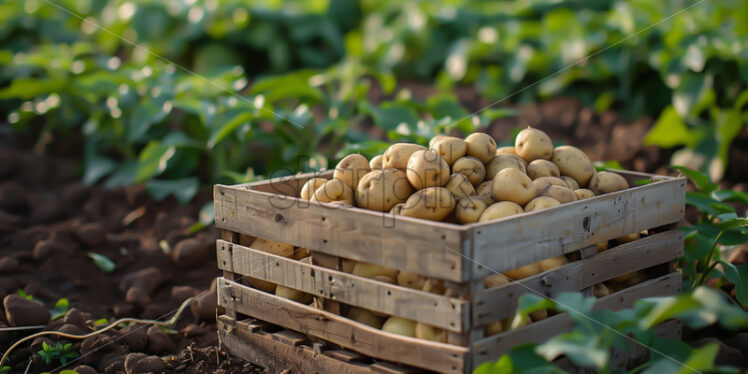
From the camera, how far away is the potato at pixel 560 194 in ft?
7.93

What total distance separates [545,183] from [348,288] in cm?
80

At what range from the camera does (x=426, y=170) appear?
7.83 feet

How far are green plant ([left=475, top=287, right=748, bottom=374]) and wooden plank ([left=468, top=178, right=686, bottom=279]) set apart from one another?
0.21 m

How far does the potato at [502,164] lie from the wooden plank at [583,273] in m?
0.44

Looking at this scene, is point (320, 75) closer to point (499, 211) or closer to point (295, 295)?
point (295, 295)

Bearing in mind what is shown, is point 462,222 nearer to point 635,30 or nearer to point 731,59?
point 731,59

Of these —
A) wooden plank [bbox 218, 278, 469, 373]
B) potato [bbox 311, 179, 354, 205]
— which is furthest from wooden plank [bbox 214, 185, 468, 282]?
wooden plank [bbox 218, 278, 469, 373]

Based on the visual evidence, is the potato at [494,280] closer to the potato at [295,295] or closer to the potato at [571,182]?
the potato at [571,182]

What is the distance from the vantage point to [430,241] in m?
2.08

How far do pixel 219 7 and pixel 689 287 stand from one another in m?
5.84

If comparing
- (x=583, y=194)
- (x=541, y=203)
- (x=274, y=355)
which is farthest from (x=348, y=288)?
(x=583, y=194)

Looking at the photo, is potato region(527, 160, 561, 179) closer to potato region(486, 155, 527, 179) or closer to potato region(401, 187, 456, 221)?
potato region(486, 155, 527, 179)

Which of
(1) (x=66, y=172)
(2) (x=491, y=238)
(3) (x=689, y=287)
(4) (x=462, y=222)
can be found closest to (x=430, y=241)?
(2) (x=491, y=238)

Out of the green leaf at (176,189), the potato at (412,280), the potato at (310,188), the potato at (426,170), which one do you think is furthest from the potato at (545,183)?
the green leaf at (176,189)
